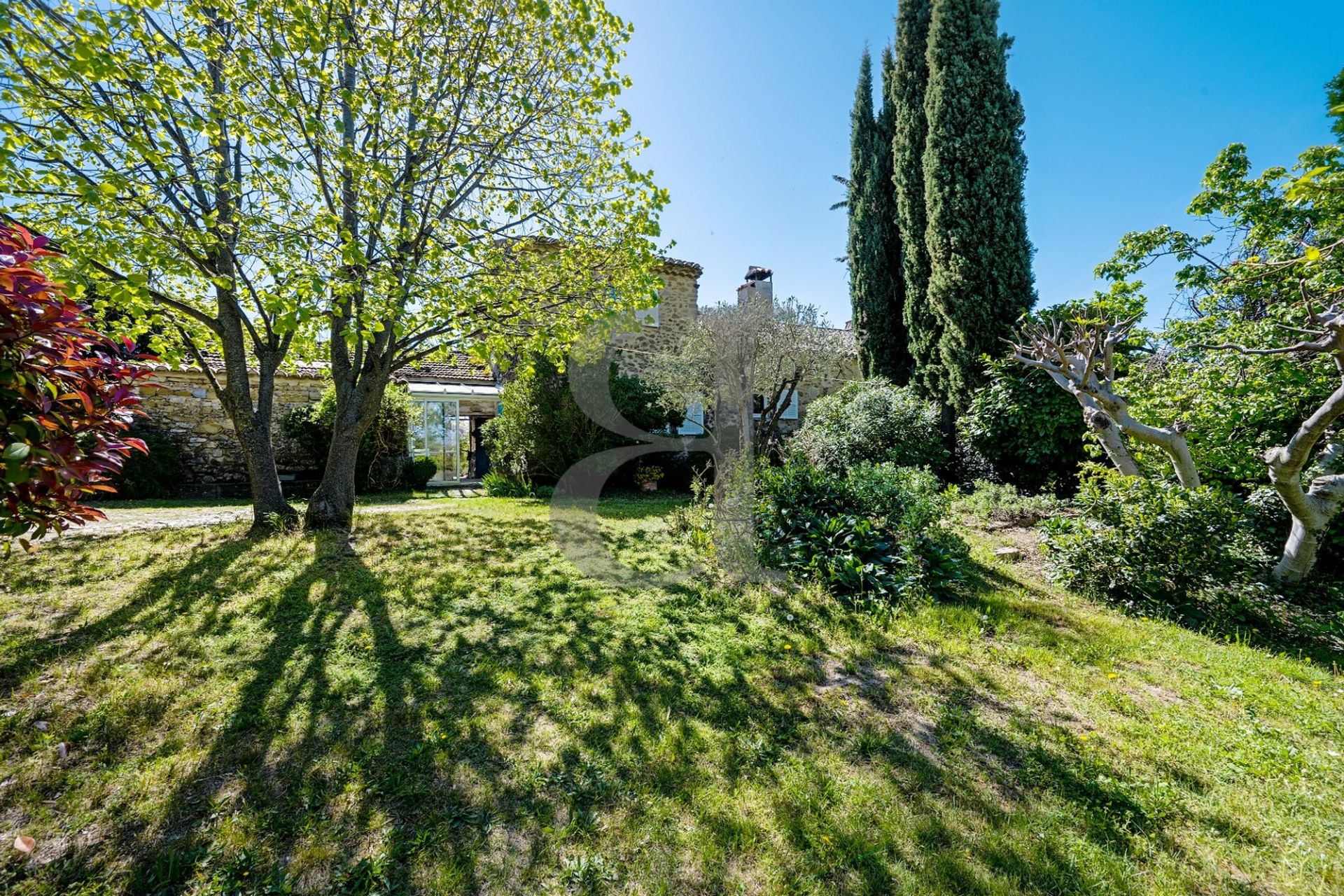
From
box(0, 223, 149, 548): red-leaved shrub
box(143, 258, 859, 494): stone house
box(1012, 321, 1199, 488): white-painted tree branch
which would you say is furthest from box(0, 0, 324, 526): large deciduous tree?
box(1012, 321, 1199, 488): white-painted tree branch

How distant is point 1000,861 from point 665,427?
471 inches

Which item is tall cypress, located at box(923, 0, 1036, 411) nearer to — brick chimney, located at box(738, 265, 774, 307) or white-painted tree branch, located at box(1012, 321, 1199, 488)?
brick chimney, located at box(738, 265, 774, 307)

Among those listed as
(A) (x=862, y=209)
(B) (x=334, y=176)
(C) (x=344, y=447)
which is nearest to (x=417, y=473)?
(C) (x=344, y=447)

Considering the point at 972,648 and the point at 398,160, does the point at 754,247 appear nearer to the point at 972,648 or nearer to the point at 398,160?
the point at 398,160

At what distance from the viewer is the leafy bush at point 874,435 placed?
10766 millimetres

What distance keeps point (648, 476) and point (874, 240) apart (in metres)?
9.64

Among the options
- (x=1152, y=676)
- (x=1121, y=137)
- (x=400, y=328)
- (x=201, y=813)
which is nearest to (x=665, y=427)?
(x=400, y=328)

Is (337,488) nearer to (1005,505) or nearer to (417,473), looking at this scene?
(417,473)

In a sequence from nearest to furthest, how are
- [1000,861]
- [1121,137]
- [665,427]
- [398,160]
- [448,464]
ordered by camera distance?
1. [1000,861]
2. [398,160]
3. [1121,137]
4. [665,427]
5. [448,464]

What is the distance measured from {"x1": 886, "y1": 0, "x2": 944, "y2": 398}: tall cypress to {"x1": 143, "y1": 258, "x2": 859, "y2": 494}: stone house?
4092 millimetres

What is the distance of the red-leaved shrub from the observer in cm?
148

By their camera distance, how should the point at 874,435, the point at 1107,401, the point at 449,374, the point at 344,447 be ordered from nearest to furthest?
the point at 1107,401 → the point at 344,447 → the point at 874,435 → the point at 449,374

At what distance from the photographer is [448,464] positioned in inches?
582

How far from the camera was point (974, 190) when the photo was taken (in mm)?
11055
